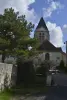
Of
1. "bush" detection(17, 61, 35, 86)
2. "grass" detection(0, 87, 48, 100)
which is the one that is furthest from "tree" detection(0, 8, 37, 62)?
"grass" detection(0, 87, 48, 100)

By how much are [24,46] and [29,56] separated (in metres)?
1.34

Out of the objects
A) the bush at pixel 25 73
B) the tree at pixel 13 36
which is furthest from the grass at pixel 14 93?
the tree at pixel 13 36

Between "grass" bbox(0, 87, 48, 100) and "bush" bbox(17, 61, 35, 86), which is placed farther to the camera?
"bush" bbox(17, 61, 35, 86)

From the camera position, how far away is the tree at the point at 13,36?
122ft

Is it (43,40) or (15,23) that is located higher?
(43,40)

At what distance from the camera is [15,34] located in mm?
37906

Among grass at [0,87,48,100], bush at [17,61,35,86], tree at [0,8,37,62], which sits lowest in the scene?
grass at [0,87,48,100]

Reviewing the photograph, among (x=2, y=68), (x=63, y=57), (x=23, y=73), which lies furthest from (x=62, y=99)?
(x=63, y=57)

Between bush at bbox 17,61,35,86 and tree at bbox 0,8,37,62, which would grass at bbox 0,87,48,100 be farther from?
tree at bbox 0,8,37,62

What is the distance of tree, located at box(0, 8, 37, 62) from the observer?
37.2 metres

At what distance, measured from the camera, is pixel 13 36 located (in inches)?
1511

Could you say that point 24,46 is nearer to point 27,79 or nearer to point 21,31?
point 21,31

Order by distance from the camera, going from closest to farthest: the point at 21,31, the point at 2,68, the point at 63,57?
the point at 2,68 → the point at 21,31 → the point at 63,57

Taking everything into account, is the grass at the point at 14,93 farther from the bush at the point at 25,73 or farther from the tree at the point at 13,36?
the tree at the point at 13,36
